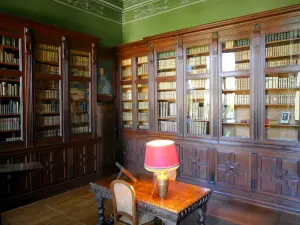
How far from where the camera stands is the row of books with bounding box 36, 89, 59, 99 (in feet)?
13.8

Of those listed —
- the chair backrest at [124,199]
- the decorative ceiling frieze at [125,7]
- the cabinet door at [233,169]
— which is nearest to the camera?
the chair backrest at [124,199]

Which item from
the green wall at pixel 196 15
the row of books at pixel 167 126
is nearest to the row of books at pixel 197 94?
the row of books at pixel 167 126

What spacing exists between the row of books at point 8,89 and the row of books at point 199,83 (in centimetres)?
291

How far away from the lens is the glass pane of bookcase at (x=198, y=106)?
14.5 feet

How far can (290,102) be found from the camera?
3.70 metres

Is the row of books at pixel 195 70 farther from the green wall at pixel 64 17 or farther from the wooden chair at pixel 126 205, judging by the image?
the wooden chair at pixel 126 205

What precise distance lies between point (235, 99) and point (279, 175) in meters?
1.34

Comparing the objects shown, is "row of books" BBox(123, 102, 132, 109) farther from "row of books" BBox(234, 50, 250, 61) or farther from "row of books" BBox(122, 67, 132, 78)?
"row of books" BBox(234, 50, 250, 61)

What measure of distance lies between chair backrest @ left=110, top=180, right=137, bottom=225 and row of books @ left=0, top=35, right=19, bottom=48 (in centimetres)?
285

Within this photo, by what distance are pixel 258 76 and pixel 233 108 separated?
680 millimetres

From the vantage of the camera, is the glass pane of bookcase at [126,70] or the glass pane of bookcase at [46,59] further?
the glass pane of bookcase at [126,70]

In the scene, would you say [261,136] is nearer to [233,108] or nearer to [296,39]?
[233,108]

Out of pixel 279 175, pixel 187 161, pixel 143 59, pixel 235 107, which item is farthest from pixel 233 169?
pixel 143 59

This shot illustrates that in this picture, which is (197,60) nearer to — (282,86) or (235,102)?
(235,102)
